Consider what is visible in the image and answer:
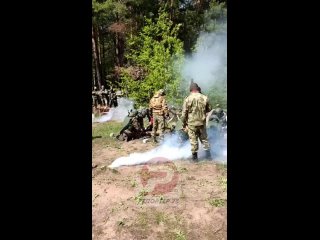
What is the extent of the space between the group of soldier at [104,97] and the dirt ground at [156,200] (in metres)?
0.46

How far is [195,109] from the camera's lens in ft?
15.4

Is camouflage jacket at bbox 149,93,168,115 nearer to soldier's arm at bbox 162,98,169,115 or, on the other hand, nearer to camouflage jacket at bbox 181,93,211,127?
soldier's arm at bbox 162,98,169,115

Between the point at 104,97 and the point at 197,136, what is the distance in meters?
1.32

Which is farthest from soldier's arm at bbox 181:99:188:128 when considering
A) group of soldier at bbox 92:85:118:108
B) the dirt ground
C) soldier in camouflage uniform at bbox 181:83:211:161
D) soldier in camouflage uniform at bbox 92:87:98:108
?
soldier in camouflage uniform at bbox 92:87:98:108

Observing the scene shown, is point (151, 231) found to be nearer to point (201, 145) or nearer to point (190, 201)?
point (190, 201)

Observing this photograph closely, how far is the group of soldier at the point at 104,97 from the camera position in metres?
4.56

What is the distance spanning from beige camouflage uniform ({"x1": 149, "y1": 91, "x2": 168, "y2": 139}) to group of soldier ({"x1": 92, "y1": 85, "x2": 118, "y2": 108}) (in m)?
0.50

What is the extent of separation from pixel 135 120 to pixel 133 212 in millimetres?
1199

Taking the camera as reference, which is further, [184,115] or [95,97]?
[184,115]

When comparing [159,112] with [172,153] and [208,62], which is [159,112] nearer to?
[172,153]

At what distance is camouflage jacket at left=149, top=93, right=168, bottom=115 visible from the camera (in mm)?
4719

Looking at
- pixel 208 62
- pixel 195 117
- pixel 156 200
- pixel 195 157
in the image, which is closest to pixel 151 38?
pixel 208 62
